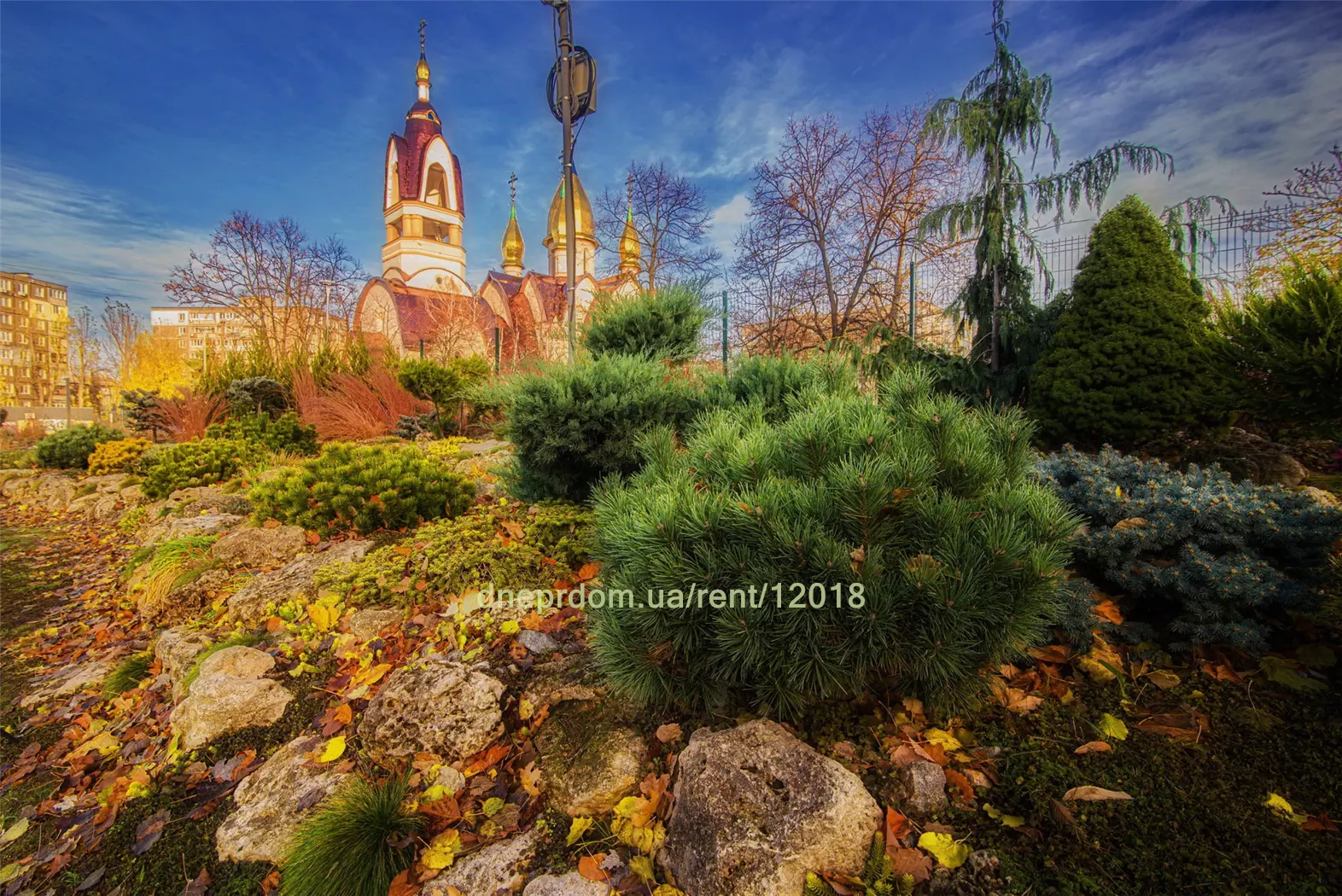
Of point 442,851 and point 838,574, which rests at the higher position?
Answer: point 838,574

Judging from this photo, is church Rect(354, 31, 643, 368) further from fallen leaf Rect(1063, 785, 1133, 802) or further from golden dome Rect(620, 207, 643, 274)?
fallen leaf Rect(1063, 785, 1133, 802)

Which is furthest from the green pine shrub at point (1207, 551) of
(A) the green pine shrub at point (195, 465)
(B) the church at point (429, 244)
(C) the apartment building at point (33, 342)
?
(C) the apartment building at point (33, 342)

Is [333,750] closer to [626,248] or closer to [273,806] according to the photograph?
[273,806]

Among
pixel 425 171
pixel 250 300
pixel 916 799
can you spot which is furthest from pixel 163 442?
pixel 425 171

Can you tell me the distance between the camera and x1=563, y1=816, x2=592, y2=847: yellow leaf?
1.79m

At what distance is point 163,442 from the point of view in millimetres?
11664

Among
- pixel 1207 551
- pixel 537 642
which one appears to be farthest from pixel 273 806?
pixel 1207 551

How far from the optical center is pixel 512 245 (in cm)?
3931

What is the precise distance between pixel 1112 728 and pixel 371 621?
3.34m

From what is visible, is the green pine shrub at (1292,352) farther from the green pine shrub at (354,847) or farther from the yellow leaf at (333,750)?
the yellow leaf at (333,750)

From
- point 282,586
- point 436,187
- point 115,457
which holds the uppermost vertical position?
point 436,187

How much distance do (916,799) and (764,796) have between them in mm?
447

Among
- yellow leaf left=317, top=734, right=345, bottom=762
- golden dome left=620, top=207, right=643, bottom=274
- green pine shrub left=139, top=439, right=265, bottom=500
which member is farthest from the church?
yellow leaf left=317, top=734, right=345, bottom=762

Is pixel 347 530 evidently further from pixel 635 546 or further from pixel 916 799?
pixel 916 799
